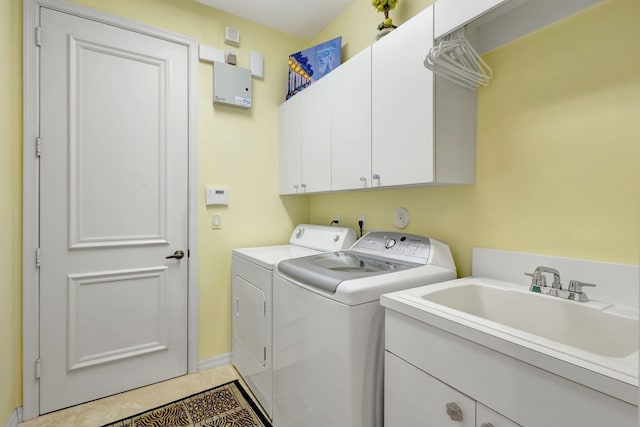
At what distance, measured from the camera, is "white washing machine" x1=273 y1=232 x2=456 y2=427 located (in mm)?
1149

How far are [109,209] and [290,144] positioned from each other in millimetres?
1351

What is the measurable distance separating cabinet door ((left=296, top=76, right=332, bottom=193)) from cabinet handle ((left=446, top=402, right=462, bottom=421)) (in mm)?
1349

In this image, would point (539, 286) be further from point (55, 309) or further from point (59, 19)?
point (59, 19)

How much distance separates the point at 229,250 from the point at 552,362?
2127 mm

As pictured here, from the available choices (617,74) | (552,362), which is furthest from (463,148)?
(552,362)

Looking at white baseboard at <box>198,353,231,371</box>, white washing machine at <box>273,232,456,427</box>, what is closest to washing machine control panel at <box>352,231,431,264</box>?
white washing machine at <box>273,232,456,427</box>

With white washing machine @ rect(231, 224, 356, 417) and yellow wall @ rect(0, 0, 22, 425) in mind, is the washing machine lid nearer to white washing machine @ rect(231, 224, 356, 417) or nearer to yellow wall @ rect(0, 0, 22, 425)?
white washing machine @ rect(231, 224, 356, 417)

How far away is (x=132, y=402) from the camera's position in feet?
6.24

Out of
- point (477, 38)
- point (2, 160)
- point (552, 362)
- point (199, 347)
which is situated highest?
point (477, 38)

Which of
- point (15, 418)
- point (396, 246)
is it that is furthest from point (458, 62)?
point (15, 418)

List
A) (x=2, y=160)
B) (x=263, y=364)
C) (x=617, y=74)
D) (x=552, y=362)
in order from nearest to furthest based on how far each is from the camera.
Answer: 1. (x=552, y=362)
2. (x=617, y=74)
3. (x=2, y=160)
4. (x=263, y=364)

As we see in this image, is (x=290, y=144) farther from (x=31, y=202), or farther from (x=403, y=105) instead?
(x=31, y=202)

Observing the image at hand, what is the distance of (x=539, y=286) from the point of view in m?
1.15

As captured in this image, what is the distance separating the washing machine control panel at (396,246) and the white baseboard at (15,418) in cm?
216
